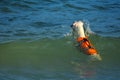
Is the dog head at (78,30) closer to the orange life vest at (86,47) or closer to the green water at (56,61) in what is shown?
the orange life vest at (86,47)

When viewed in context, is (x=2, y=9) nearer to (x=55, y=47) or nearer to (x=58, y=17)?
(x=58, y=17)

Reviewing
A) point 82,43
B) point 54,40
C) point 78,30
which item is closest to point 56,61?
point 82,43

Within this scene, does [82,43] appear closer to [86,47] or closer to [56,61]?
[86,47]

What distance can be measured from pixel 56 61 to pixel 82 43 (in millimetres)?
775

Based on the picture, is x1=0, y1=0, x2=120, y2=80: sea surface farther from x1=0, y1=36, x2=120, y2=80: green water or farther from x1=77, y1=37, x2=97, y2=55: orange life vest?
x1=77, y1=37, x2=97, y2=55: orange life vest

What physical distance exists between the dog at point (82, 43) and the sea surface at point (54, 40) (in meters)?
0.18

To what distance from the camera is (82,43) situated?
859 cm

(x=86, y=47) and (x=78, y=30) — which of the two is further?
(x=78, y=30)

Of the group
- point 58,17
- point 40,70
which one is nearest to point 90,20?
point 58,17

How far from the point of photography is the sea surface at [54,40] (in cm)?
762

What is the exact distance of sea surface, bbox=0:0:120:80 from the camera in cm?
762

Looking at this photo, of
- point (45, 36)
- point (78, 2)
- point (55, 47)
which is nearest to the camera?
point (55, 47)

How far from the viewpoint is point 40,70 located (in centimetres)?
774

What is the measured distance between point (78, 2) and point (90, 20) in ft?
10.1
